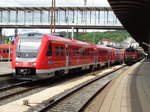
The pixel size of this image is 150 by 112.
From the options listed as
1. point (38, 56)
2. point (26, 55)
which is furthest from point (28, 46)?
point (38, 56)

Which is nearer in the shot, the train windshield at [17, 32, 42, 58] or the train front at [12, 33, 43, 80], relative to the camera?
the train front at [12, 33, 43, 80]

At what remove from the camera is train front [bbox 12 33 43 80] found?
54.3ft

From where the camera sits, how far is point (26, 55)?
1689 centimetres

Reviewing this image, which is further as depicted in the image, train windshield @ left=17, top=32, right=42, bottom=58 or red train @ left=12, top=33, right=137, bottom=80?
train windshield @ left=17, top=32, right=42, bottom=58

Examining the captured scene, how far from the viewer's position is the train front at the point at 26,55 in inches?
652

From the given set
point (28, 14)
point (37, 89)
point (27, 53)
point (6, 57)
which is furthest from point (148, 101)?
point (28, 14)

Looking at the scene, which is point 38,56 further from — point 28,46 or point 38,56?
point 28,46

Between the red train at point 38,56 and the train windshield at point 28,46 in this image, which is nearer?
the red train at point 38,56

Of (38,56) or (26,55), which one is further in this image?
(26,55)

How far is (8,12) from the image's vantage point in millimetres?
86125

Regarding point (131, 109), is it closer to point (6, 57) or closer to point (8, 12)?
point (6, 57)

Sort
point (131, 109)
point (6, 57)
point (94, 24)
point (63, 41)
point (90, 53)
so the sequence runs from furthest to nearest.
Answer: point (94, 24) < point (6, 57) < point (90, 53) < point (63, 41) < point (131, 109)

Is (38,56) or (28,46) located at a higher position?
(28,46)

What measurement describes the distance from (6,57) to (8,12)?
33366 millimetres
